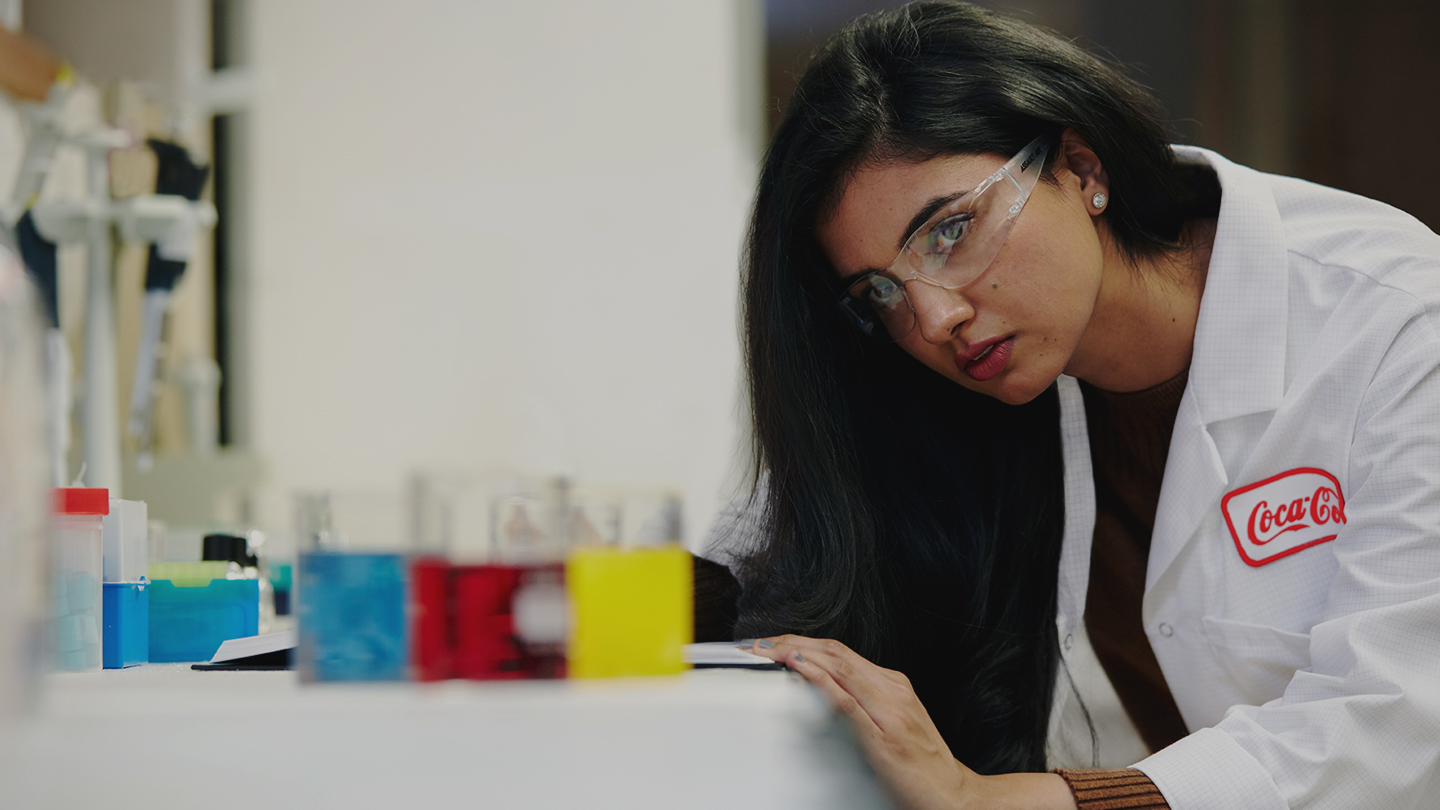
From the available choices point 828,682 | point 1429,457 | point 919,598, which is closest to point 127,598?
point 828,682

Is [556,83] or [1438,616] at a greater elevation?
[556,83]

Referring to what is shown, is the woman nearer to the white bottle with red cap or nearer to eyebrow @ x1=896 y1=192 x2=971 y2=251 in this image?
eyebrow @ x1=896 y1=192 x2=971 y2=251

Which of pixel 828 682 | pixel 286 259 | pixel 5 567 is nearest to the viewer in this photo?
pixel 5 567

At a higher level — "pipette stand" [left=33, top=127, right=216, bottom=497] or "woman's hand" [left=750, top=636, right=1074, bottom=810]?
"pipette stand" [left=33, top=127, right=216, bottom=497]

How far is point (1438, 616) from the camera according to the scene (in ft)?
2.95

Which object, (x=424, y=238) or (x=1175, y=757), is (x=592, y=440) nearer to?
(x=424, y=238)

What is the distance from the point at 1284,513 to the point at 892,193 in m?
0.50

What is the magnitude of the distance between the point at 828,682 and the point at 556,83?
2213 mm

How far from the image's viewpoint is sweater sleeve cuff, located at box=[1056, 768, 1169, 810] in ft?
2.95

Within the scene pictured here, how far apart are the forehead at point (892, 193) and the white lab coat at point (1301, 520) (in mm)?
321

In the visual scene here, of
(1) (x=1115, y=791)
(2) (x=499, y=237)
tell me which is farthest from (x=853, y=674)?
(2) (x=499, y=237)

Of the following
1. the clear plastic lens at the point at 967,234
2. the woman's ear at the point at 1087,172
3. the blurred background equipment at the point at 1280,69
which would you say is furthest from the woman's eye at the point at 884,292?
the blurred background equipment at the point at 1280,69

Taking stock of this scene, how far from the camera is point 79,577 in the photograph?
2.83 ft

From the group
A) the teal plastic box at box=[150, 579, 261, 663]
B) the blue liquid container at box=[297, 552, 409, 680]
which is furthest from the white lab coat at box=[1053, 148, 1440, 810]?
the teal plastic box at box=[150, 579, 261, 663]
